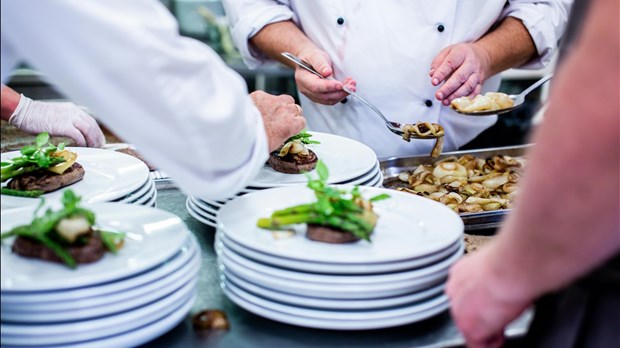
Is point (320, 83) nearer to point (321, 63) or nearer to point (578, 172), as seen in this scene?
point (321, 63)

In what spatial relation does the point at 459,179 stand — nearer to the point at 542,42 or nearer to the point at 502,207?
the point at 502,207

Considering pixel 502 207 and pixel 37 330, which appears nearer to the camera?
pixel 37 330

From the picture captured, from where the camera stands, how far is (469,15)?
2467 mm

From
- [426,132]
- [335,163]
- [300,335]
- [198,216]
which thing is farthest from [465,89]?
[300,335]

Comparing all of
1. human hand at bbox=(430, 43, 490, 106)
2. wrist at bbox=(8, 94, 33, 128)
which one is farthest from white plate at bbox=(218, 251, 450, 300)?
wrist at bbox=(8, 94, 33, 128)

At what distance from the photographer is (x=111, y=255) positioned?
123 centimetres

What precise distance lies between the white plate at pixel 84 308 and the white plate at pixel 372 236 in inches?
7.5

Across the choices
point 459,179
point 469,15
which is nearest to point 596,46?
point 459,179

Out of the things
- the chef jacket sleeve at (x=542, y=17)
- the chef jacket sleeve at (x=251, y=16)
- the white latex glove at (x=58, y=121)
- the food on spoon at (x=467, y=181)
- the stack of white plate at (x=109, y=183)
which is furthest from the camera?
the chef jacket sleeve at (x=251, y=16)

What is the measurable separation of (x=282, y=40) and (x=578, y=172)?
5.95 feet

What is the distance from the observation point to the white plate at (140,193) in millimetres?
1591

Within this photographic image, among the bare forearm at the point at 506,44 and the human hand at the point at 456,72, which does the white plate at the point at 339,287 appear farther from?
the bare forearm at the point at 506,44

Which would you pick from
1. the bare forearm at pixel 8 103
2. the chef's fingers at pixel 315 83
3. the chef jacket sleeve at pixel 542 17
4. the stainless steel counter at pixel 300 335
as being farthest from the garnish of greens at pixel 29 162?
the chef jacket sleeve at pixel 542 17

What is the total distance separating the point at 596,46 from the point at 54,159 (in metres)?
1.19
